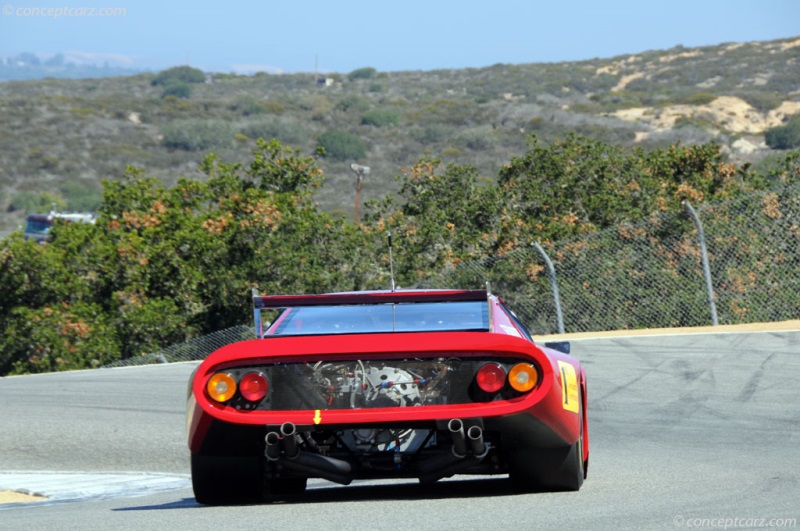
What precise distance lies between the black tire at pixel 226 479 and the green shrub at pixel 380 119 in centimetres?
7561

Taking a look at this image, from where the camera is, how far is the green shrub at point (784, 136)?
66.8m

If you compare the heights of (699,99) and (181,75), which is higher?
(181,75)

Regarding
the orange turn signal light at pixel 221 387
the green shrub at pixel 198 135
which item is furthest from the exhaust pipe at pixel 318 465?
the green shrub at pixel 198 135

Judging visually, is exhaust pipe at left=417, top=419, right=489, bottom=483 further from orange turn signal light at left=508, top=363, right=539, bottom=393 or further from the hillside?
the hillside

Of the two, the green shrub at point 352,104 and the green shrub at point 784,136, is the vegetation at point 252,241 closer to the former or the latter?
the green shrub at point 784,136

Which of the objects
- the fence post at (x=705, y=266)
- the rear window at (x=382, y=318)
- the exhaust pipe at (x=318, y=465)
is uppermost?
the rear window at (x=382, y=318)

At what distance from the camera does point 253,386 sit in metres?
6.09

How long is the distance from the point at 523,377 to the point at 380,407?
2.23ft

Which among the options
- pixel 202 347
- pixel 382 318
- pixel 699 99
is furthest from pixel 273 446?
pixel 699 99

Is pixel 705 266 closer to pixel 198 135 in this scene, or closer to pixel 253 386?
pixel 253 386

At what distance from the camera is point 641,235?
18.2 metres

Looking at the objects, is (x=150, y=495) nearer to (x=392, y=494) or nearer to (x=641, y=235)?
(x=392, y=494)

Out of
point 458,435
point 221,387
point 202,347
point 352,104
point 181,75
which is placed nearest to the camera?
point 458,435

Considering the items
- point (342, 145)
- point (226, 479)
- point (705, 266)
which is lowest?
point (342, 145)
